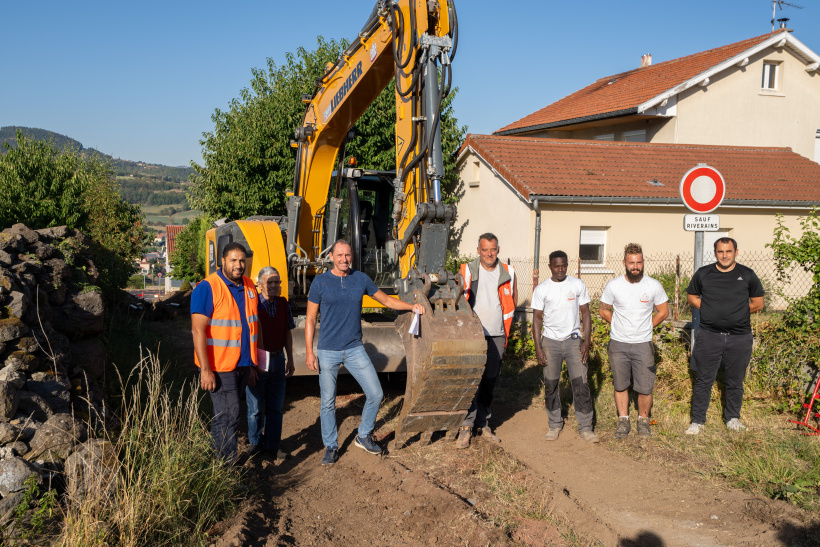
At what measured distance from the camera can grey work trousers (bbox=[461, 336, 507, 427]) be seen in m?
6.61

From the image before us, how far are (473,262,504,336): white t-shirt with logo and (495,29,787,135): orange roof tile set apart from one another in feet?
55.5

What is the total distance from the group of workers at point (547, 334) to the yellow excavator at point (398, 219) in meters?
0.37

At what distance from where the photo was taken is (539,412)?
8070mm

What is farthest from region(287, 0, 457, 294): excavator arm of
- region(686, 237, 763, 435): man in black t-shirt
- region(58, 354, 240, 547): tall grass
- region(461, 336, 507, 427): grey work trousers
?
region(686, 237, 763, 435): man in black t-shirt

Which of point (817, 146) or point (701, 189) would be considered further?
point (817, 146)

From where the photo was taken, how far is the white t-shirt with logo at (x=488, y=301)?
6688 mm

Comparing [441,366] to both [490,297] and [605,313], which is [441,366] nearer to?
[490,297]

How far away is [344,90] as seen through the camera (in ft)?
27.5

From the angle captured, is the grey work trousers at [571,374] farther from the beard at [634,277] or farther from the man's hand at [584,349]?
the beard at [634,277]

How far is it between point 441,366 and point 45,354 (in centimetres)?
321

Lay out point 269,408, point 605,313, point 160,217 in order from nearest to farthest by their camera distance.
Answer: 1. point 269,408
2. point 605,313
3. point 160,217

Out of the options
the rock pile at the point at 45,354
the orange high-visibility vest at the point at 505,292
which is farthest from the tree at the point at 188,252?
the orange high-visibility vest at the point at 505,292

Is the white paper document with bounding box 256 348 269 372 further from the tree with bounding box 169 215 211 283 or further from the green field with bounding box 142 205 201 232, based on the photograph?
the green field with bounding box 142 205 201 232

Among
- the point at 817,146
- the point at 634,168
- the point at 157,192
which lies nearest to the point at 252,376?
the point at 634,168
